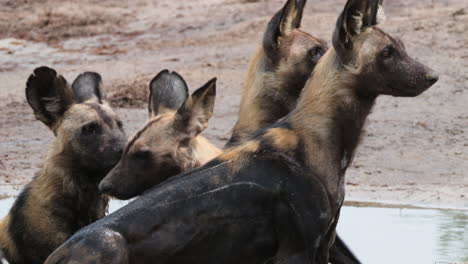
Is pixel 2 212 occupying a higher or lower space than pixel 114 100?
higher

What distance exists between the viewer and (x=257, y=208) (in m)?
5.75

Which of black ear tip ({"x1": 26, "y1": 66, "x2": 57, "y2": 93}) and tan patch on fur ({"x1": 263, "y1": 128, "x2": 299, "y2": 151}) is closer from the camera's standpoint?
tan patch on fur ({"x1": 263, "y1": 128, "x2": 299, "y2": 151})

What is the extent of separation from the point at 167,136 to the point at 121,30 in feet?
37.4

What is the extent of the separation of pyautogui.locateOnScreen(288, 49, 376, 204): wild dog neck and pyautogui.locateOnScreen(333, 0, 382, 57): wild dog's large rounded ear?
10 cm

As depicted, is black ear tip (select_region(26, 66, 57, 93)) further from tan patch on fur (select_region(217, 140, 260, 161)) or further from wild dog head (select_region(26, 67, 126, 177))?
tan patch on fur (select_region(217, 140, 260, 161))

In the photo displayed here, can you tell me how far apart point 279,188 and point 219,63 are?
9354 mm

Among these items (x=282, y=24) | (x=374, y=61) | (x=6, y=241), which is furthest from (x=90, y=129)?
(x=374, y=61)

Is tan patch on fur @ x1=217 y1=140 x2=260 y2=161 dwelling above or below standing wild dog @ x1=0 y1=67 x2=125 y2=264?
above

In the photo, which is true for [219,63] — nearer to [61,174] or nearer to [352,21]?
[61,174]

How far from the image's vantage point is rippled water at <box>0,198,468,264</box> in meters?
7.95

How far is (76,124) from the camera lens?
286 inches

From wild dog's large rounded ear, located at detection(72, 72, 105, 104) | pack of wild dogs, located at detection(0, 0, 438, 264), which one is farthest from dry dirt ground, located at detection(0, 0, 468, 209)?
pack of wild dogs, located at detection(0, 0, 438, 264)

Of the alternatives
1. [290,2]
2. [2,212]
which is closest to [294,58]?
[290,2]

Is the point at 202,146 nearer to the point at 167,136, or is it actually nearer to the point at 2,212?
the point at 167,136
